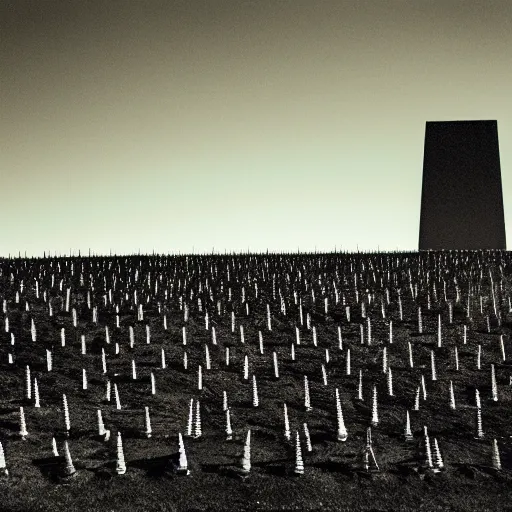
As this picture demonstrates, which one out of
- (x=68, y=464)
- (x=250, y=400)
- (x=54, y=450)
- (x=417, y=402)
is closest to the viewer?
(x=68, y=464)

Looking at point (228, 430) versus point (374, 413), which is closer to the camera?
point (228, 430)

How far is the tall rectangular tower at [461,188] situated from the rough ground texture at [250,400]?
87.0ft

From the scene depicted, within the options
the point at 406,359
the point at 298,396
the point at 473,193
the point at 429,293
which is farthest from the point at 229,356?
the point at 473,193

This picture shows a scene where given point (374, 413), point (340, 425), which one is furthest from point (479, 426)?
point (340, 425)

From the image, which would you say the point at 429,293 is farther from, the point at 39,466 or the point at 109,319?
the point at 39,466

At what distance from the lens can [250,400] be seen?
19.0m

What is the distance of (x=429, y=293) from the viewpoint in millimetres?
27547

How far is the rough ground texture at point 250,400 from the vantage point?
1532cm

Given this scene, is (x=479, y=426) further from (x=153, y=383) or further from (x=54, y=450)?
(x=54, y=450)

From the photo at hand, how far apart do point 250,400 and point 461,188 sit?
135 feet

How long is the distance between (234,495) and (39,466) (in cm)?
358

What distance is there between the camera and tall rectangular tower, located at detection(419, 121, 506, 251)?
56031 millimetres

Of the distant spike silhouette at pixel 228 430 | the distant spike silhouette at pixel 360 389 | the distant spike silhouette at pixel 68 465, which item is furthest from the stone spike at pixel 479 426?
the distant spike silhouette at pixel 68 465

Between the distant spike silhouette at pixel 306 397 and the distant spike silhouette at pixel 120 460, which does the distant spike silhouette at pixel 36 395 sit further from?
the distant spike silhouette at pixel 306 397
